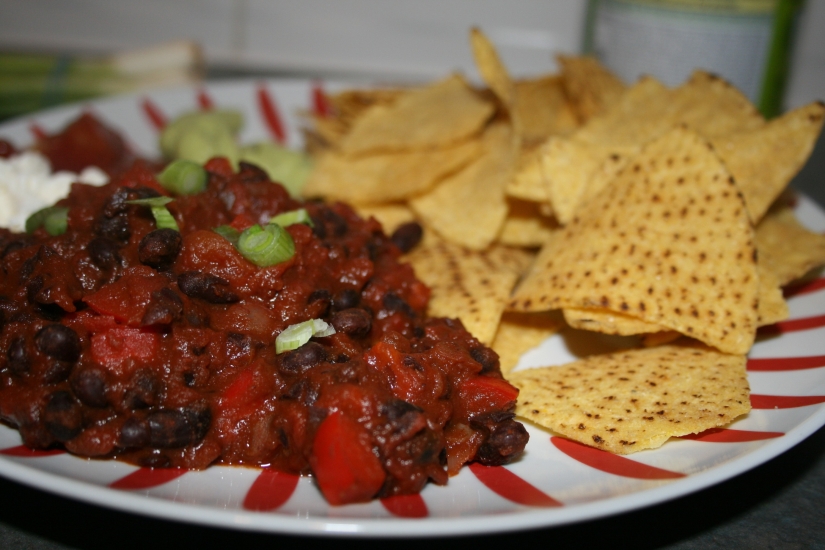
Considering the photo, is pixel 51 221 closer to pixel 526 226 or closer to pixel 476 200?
pixel 476 200

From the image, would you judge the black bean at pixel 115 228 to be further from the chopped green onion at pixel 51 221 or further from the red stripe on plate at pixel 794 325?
the red stripe on plate at pixel 794 325

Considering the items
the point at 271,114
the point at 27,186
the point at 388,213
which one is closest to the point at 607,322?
the point at 388,213

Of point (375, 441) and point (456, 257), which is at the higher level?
point (375, 441)

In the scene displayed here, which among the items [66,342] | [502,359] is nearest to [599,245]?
[502,359]

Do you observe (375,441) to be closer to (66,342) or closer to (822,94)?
(66,342)

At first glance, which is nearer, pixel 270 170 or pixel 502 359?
pixel 502 359

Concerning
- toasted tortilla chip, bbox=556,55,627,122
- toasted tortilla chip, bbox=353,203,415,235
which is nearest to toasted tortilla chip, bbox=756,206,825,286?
toasted tortilla chip, bbox=556,55,627,122
